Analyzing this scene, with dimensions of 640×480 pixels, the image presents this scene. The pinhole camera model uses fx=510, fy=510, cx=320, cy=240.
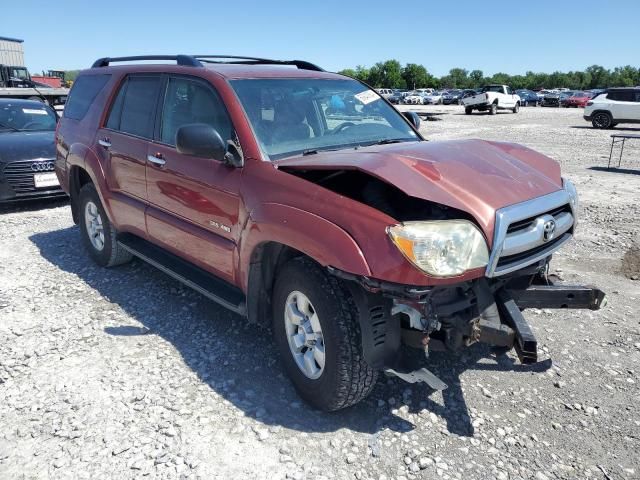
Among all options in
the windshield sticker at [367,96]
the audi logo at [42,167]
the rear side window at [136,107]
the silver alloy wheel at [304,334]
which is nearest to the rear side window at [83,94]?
the rear side window at [136,107]

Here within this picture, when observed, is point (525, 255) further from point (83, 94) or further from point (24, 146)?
point (24, 146)

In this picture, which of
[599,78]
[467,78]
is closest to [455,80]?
[467,78]

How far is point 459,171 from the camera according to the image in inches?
109

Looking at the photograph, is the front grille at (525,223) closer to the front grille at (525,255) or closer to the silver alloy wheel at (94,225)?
the front grille at (525,255)

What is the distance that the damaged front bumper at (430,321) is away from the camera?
2.47 m

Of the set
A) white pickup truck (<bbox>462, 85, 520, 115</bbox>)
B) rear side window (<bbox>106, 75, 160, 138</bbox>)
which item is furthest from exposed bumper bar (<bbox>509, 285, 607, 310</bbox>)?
white pickup truck (<bbox>462, 85, 520, 115</bbox>)

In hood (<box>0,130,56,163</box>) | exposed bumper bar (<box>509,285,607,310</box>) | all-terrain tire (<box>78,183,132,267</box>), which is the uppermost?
hood (<box>0,130,56,163</box>)

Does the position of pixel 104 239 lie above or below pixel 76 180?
below

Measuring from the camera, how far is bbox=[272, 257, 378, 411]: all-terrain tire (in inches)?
105

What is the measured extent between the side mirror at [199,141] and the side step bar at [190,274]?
952mm

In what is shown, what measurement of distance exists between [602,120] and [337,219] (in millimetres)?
24577

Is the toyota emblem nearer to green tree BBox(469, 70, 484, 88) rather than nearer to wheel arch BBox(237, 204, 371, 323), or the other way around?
wheel arch BBox(237, 204, 371, 323)

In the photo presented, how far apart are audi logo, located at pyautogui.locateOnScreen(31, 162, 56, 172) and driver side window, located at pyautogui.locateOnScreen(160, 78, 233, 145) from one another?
15.4ft

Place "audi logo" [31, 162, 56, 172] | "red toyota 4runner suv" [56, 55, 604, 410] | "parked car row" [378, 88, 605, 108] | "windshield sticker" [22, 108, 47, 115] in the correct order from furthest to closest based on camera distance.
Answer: "parked car row" [378, 88, 605, 108]
"windshield sticker" [22, 108, 47, 115]
"audi logo" [31, 162, 56, 172]
"red toyota 4runner suv" [56, 55, 604, 410]
